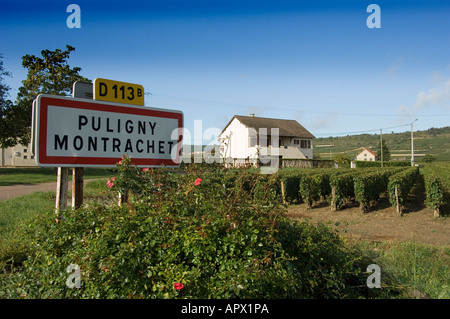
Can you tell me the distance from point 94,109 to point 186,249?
1767 mm

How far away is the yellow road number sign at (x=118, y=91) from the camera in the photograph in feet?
11.7

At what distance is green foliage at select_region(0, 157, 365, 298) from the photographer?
7.77 ft

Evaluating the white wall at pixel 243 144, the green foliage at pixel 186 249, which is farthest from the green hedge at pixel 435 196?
the white wall at pixel 243 144

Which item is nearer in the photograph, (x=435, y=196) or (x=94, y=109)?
(x=94, y=109)

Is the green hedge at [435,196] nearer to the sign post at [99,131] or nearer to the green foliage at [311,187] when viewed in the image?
the green foliage at [311,187]

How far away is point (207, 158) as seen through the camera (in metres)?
3.61

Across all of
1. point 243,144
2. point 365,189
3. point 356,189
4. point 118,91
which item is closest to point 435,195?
point 365,189

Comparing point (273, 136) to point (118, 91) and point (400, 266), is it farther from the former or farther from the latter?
point (118, 91)

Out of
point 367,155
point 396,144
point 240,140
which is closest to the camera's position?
point 240,140

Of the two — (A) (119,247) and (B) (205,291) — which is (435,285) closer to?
(B) (205,291)

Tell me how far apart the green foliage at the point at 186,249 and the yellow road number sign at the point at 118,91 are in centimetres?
83

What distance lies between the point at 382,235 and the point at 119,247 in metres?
8.43

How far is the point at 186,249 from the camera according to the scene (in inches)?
99.7
